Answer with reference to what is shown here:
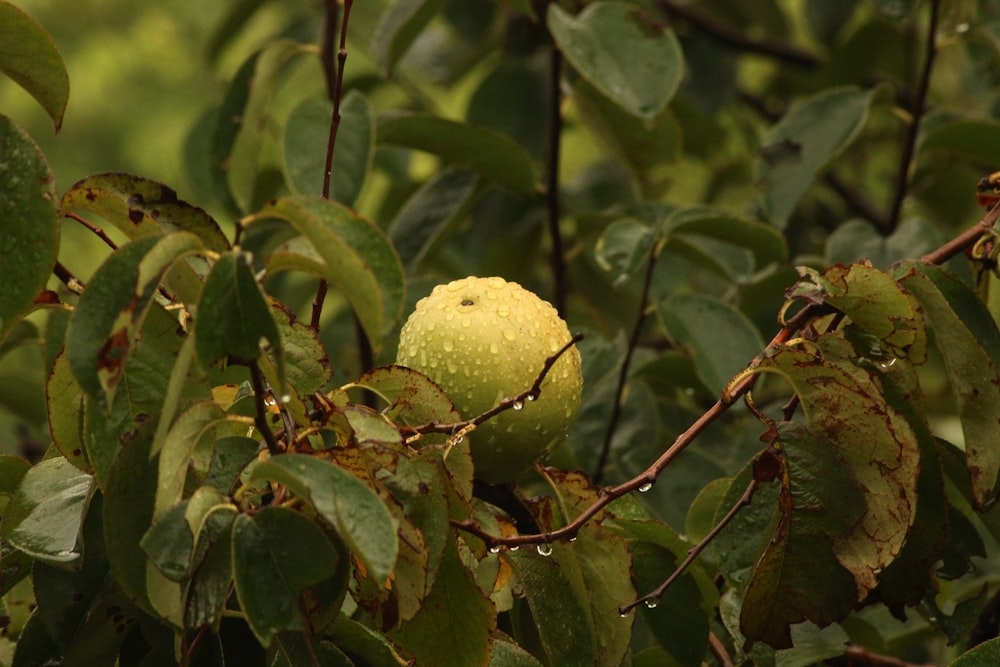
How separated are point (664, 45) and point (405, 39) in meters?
0.35

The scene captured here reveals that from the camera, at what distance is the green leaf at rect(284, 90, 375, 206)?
146cm

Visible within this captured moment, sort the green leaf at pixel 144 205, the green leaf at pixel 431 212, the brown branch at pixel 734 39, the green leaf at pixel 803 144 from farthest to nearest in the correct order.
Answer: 1. the brown branch at pixel 734 39
2. the green leaf at pixel 431 212
3. the green leaf at pixel 803 144
4. the green leaf at pixel 144 205

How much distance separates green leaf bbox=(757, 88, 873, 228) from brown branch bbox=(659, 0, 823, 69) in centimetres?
53

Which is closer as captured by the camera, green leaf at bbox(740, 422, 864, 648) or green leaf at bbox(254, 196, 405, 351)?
green leaf at bbox(254, 196, 405, 351)

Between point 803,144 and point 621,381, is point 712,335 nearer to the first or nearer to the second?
point 621,381

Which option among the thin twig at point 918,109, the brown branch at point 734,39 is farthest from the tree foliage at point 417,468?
the brown branch at point 734,39

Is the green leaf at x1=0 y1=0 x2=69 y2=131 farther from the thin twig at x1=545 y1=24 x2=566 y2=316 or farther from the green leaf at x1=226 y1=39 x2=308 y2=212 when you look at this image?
the thin twig at x1=545 y1=24 x2=566 y2=316

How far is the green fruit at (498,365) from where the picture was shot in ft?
3.02

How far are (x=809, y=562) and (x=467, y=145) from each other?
34.7 inches

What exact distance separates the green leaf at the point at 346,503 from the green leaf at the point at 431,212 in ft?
3.31

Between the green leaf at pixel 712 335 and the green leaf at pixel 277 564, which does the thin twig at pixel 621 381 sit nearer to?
the green leaf at pixel 712 335

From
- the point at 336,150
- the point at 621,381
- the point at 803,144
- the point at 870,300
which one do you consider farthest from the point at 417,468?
the point at 803,144

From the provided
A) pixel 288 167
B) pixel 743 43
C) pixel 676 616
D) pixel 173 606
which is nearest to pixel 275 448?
pixel 173 606

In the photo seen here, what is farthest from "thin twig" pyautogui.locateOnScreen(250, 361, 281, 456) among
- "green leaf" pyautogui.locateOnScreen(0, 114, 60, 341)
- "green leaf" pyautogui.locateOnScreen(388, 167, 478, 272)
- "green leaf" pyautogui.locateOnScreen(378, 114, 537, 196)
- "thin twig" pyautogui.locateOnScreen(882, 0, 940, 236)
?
"thin twig" pyautogui.locateOnScreen(882, 0, 940, 236)
